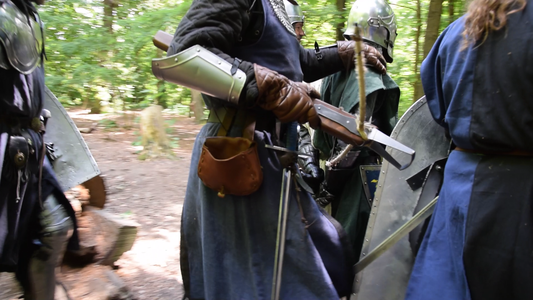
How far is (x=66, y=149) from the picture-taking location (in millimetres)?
2781

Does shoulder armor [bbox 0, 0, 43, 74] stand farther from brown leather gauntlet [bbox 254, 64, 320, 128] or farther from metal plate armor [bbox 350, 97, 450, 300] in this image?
metal plate armor [bbox 350, 97, 450, 300]

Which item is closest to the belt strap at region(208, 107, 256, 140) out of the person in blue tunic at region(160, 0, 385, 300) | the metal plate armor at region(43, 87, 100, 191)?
the person in blue tunic at region(160, 0, 385, 300)

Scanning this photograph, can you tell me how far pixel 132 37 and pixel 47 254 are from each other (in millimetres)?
4721

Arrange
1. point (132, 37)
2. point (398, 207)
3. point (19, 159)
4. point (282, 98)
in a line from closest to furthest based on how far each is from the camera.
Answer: point (282, 98), point (398, 207), point (19, 159), point (132, 37)

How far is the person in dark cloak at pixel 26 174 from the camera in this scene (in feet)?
6.82

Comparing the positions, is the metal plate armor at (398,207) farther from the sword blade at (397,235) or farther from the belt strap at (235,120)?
the belt strap at (235,120)

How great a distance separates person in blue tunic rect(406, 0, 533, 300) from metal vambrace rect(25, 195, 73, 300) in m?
1.84

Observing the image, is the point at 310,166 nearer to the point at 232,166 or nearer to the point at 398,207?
the point at 398,207

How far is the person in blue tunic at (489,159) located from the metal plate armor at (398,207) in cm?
42

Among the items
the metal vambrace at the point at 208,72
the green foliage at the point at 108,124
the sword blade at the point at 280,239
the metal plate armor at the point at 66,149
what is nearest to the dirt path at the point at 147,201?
the green foliage at the point at 108,124

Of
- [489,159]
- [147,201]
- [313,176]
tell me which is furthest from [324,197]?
[147,201]

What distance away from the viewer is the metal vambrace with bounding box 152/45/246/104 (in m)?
1.60

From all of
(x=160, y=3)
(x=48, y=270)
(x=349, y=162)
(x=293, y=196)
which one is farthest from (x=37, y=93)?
(x=160, y=3)

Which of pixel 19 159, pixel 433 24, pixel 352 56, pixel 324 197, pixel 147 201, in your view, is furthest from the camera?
pixel 147 201
